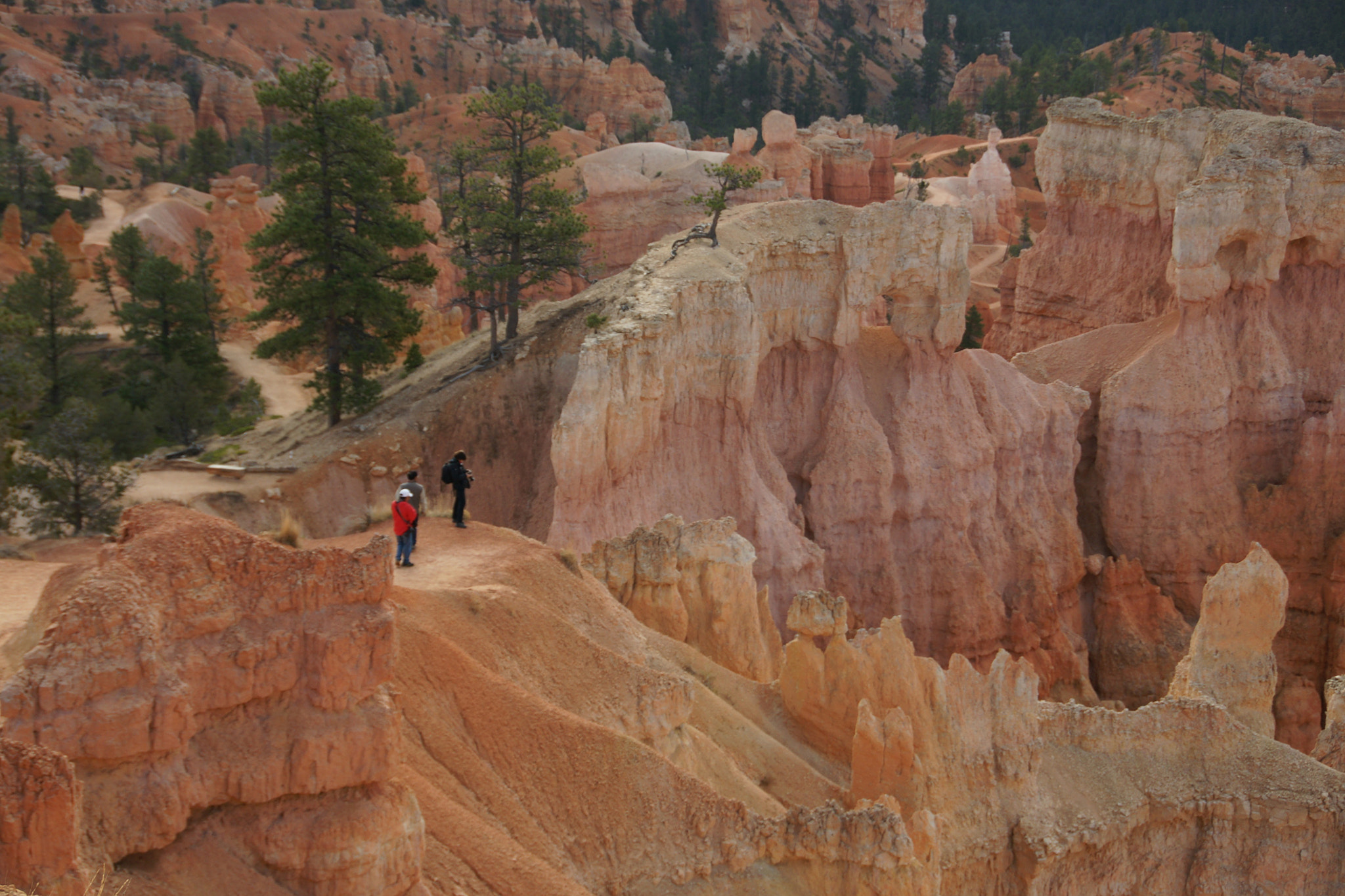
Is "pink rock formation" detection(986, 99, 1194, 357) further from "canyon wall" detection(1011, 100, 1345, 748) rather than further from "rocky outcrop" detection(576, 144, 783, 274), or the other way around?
"rocky outcrop" detection(576, 144, 783, 274)

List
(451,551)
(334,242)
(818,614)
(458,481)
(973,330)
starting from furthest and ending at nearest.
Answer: (973,330) → (334,242) → (818,614) → (458,481) → (451,551)

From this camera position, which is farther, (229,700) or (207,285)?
(207,285)

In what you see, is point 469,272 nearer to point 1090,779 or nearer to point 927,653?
point 927,653

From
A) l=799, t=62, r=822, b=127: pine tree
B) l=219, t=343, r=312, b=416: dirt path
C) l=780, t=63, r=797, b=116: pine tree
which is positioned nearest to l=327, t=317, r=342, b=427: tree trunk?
l=219, t=343, r=312, b=416: dirt path

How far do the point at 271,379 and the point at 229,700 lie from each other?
32489mm

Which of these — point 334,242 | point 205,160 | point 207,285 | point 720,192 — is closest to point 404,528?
point 334,242

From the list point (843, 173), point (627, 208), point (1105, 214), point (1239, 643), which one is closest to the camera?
point (1239, 643)

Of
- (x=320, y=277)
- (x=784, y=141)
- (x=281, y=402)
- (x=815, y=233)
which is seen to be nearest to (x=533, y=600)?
(x=815, y=233)

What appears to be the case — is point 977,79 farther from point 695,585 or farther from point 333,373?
point 695,585

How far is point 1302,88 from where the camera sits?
261 ft

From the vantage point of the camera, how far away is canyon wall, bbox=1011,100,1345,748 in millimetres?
29281

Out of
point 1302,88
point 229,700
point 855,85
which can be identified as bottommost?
point 229,700

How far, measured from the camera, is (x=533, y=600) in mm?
13273

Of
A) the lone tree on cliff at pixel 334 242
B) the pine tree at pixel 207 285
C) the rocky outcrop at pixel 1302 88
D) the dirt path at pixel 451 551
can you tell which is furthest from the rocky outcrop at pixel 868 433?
the rocky outcrop at pixel 1302 88
